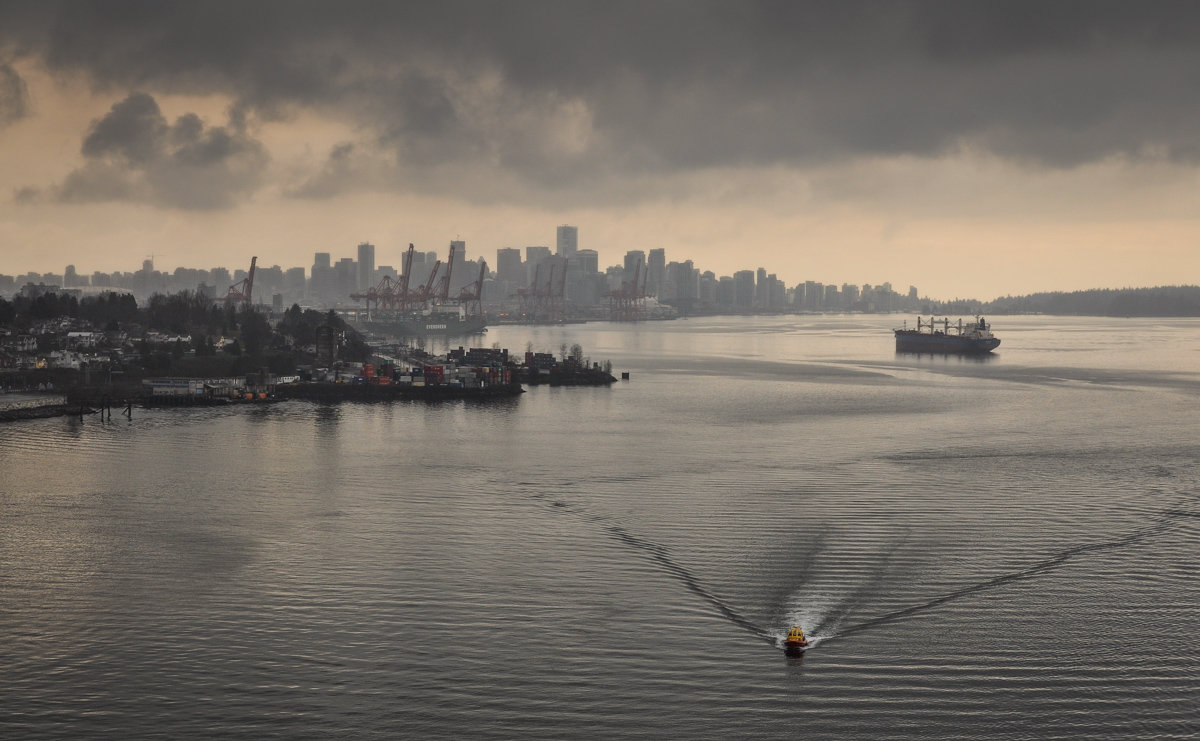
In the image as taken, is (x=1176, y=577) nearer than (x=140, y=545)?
Yes

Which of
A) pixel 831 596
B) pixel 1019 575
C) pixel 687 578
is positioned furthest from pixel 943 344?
pixel 831 596

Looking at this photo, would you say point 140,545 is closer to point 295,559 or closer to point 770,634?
point 295,559

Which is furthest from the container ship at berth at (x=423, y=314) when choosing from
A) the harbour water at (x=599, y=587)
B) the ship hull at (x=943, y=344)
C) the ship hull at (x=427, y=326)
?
the harbour water at (x=599, y=587)

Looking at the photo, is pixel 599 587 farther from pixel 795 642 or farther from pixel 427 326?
pixel 427 326

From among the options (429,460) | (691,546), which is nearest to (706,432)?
(429,460)

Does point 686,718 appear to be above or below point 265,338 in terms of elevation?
below

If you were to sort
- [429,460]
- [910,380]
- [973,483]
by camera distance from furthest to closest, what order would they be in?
1. [910,380]
2. [429,460]
3. [973,483]

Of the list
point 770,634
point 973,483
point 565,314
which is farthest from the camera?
point 565,314
